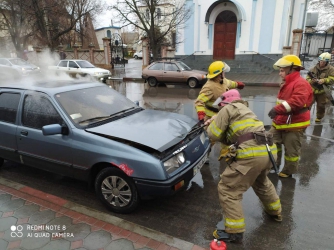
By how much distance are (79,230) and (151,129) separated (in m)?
1.41

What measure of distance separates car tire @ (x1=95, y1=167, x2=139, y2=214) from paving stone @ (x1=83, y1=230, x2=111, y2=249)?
1.38 ft

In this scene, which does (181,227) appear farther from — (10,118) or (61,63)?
(61,63)

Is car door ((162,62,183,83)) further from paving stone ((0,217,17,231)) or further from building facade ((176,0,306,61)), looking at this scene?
paving stone ((0,217,17,231))

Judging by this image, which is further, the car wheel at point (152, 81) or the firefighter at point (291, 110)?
the car wheel at point (152, 81)

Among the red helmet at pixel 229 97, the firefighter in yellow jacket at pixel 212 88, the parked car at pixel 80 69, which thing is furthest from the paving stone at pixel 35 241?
the parked car at pixel 80 69

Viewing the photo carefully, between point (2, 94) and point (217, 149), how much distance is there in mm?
3912

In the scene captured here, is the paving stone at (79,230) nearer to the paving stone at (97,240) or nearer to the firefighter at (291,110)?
the paving stone at (97,240)

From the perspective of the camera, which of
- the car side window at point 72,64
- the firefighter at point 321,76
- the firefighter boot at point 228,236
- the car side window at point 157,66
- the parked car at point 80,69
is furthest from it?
the car side window at point 72,64

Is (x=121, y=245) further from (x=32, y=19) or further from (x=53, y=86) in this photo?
(x=32, y=19)

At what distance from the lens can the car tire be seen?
2971 millimetres

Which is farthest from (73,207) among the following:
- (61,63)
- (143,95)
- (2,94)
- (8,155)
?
(61,63)

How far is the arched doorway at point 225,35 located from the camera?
19.0m

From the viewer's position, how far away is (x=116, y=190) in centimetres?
306

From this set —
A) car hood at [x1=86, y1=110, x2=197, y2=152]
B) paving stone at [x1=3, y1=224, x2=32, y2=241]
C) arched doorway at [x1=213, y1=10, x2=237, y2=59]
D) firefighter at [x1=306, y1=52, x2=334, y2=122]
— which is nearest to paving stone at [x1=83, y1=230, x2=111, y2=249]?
paving stone at [x1=3, y1=224, x2=32, y2=241]
